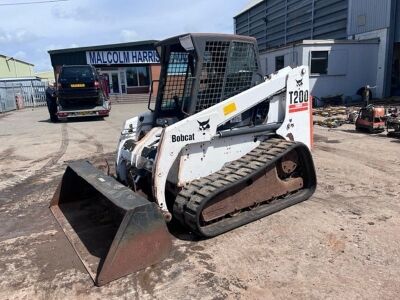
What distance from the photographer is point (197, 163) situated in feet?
14.3

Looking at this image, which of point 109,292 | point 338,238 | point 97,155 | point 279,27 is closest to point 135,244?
point 109,292

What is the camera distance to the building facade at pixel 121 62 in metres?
30.8

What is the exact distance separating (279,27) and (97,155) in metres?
23.2

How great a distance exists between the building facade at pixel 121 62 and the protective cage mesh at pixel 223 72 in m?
26.4

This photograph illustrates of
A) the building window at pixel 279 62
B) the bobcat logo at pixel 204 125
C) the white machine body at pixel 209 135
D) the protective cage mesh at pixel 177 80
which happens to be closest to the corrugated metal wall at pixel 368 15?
the building window at pixel 279 62

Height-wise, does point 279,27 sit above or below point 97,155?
above

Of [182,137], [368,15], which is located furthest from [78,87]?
[368,15]

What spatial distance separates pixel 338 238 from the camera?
3.97 meters

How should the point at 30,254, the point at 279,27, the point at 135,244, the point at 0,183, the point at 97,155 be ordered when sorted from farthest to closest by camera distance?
the point at 279,27 < the point at 97,155 < the point at 0,183 < the point at 30,254 < the point at 135,244

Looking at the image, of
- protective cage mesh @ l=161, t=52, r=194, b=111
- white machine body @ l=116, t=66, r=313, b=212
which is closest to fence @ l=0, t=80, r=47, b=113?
protective cage mesh @ l=161, t=52, r=194, b=111

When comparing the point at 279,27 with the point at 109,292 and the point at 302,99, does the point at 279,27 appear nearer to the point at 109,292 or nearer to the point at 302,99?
the point at 302,99

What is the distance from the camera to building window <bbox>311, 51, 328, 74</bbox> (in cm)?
1806

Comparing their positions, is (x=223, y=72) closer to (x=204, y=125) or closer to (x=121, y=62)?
(x=204, y=125)

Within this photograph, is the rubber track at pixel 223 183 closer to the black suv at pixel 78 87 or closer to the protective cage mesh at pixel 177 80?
the protective cage mesh at pixel 177 80
